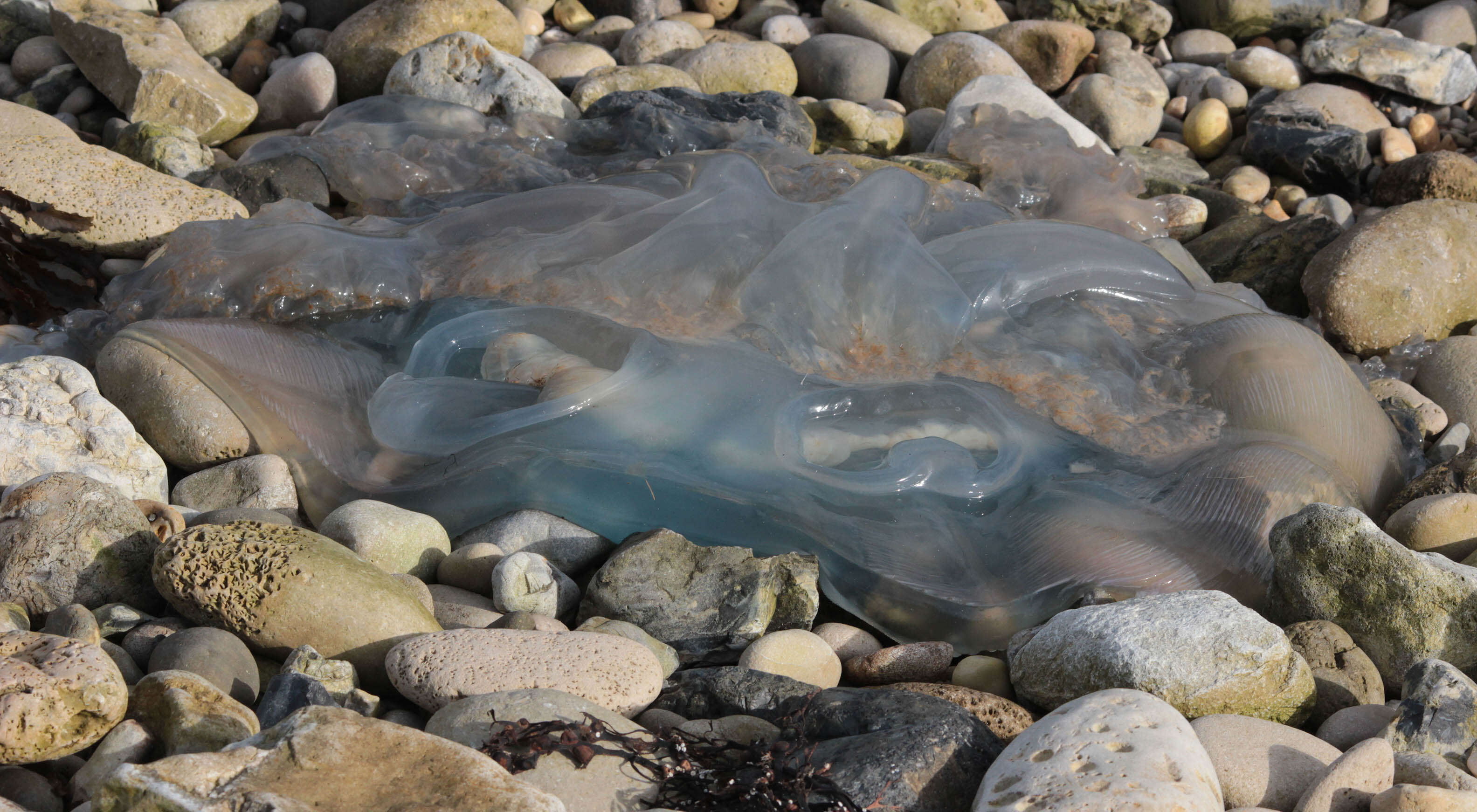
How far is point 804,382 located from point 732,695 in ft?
3.88

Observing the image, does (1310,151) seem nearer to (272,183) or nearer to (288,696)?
(272,183)

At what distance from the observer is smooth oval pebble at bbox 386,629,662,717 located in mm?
2396

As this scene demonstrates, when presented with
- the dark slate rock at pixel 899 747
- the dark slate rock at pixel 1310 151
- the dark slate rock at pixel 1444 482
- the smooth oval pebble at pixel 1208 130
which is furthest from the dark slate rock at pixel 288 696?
the smooth oval pebble at pixel 1208 130

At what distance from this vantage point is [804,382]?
3504 mm

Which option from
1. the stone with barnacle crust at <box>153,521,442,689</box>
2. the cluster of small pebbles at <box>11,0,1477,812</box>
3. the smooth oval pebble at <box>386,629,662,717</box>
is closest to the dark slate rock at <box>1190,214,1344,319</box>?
the cluster of small pebbles at <box>11,0,1477,812</box>

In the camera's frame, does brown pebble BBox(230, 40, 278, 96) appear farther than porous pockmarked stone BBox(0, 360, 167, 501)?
Yes

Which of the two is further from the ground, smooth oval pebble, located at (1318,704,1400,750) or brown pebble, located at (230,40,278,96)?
brown pebble, located at (230,40,278,96)

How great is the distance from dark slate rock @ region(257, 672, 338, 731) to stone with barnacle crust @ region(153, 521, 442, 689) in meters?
0.27

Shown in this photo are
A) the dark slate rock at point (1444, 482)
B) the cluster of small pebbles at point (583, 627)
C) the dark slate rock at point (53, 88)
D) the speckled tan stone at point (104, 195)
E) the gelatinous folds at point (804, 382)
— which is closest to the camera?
the cluster of small pebbles at point (583, 627)

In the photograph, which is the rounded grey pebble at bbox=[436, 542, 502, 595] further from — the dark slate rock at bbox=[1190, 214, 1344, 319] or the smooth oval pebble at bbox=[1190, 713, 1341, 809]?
the dark slate rock at bbox=[1190, 214, 1344, 319]

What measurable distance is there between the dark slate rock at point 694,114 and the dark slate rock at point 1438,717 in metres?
3.74

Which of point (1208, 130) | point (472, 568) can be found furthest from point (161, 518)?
point (1208, 130)

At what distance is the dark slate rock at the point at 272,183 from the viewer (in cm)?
509

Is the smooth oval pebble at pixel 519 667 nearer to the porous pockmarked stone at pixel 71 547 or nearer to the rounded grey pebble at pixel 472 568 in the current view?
the rounded grey pebble at pixel 472 568
